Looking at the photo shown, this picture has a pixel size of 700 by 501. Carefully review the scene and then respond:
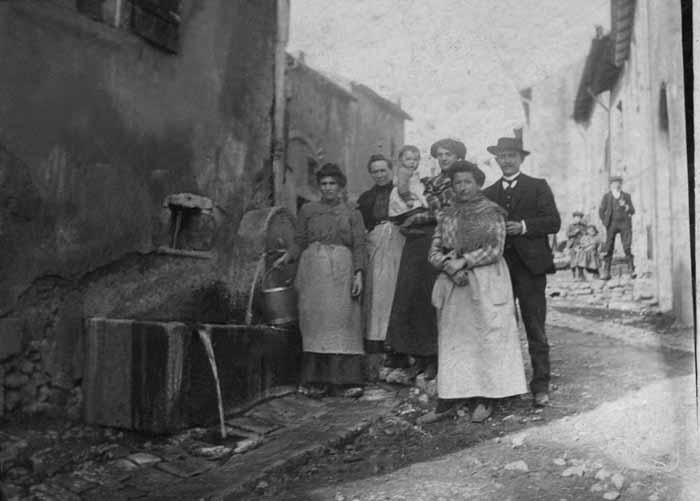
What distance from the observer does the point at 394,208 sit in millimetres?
4547

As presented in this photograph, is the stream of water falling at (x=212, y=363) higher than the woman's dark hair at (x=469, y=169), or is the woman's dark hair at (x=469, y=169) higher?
the woman's dark hair at (x=469, y=169)

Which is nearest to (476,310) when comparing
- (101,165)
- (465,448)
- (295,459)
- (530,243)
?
(530,243)

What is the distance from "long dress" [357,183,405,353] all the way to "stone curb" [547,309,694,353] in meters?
1.20

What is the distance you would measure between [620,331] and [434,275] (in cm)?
125

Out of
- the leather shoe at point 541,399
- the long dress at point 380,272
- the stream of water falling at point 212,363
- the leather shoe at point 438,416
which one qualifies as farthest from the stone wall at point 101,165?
the leather shoe at point 541,399

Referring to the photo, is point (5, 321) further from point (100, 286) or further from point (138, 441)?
point (138, 441)

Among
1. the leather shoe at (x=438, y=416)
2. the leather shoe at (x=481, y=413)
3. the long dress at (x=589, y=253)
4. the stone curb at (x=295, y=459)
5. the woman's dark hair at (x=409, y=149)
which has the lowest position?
the stone curb at (x=295, y=459)

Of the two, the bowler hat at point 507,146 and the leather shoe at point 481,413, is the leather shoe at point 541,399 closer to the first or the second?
the leather shoe at point 481,413

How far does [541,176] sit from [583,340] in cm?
95

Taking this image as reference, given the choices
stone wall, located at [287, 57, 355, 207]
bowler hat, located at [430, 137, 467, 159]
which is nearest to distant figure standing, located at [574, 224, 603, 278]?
bowler hat, located at [430, 137, 467, 159]

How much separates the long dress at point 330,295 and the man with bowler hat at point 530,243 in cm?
112

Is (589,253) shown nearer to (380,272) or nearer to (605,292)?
(605,292)

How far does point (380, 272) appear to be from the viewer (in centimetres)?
462

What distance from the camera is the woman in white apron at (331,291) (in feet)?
14.5
